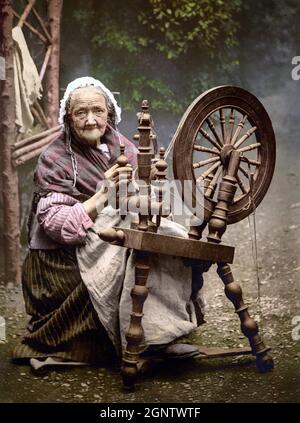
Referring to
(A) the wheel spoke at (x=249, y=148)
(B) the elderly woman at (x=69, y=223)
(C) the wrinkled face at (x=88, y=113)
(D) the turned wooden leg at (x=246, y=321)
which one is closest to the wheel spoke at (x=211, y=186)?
(A) the wheel spoke at (x=249, y=148)

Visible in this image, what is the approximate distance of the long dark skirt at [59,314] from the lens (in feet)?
8.43

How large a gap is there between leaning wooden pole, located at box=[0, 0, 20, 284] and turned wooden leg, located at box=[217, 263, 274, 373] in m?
1.07

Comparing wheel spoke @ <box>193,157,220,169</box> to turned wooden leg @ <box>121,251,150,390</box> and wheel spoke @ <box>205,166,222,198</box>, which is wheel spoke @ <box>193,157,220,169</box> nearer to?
wheel spoke @ <box>205,166,222,198</box>

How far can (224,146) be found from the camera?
2.47 metres

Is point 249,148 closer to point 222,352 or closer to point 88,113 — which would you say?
point 88,113

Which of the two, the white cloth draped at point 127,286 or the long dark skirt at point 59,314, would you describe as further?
the long dark skirt at point 59,314

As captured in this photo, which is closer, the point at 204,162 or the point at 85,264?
the point at 204,162

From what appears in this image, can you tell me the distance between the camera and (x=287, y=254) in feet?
9.53

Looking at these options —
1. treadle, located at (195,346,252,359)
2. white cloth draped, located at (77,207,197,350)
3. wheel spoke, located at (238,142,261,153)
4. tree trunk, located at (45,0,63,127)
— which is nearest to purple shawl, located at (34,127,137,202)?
white cloth draped, located at (77,207,197,350)

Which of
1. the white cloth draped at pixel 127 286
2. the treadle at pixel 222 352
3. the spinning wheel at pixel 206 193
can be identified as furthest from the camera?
the treadle at pixel 222 352

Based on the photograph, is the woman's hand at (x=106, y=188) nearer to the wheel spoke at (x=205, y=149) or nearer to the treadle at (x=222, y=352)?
the wheel spoke at (x=205, y=149)

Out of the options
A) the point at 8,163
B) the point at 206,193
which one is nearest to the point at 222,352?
the point at 206,193

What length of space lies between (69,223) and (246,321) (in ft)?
2.46
